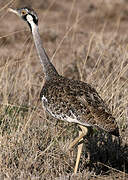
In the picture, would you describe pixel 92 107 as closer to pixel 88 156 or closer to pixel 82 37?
pixel 88 156

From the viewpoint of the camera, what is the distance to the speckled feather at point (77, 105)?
349 cm

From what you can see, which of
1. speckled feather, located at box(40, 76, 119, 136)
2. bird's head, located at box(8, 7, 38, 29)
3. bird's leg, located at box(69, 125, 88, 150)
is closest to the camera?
speckled feather, located at box(40, 76, 119, 136)

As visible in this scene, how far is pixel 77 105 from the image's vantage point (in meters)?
3.60

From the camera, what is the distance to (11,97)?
5.12 meters

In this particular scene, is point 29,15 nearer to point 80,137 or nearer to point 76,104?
point 76,104

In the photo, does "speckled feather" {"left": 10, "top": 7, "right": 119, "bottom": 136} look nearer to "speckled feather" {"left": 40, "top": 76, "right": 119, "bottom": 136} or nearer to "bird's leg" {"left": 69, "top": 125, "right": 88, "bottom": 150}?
"speckled feather" {"left": 40, "top": 76, "right": 119, "bottom": 136}

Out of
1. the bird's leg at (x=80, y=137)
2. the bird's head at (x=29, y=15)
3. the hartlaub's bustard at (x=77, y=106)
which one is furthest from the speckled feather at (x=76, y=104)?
the bird's head at (x=29, y=15)

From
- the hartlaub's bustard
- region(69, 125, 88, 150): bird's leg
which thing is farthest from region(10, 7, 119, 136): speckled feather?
region(69, 125, 88, 150): bird's leg

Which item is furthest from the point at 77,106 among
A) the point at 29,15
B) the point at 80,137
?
the point at 29,15

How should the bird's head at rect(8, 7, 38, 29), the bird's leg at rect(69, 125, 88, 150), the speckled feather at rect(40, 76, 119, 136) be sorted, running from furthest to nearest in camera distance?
1. the bird's head at rect(8, 7, 38, 29)
2. the bird's leg at rect(69, 125, 88, 150)
3. the speckled feather at rect(40, 76, 119, 136)

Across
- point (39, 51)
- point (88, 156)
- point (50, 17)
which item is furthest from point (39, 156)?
point (50, 17)

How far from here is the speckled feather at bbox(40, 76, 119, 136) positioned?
349 centimetres

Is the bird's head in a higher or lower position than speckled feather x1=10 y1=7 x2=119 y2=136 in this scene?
higher

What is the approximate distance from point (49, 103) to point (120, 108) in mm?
974
